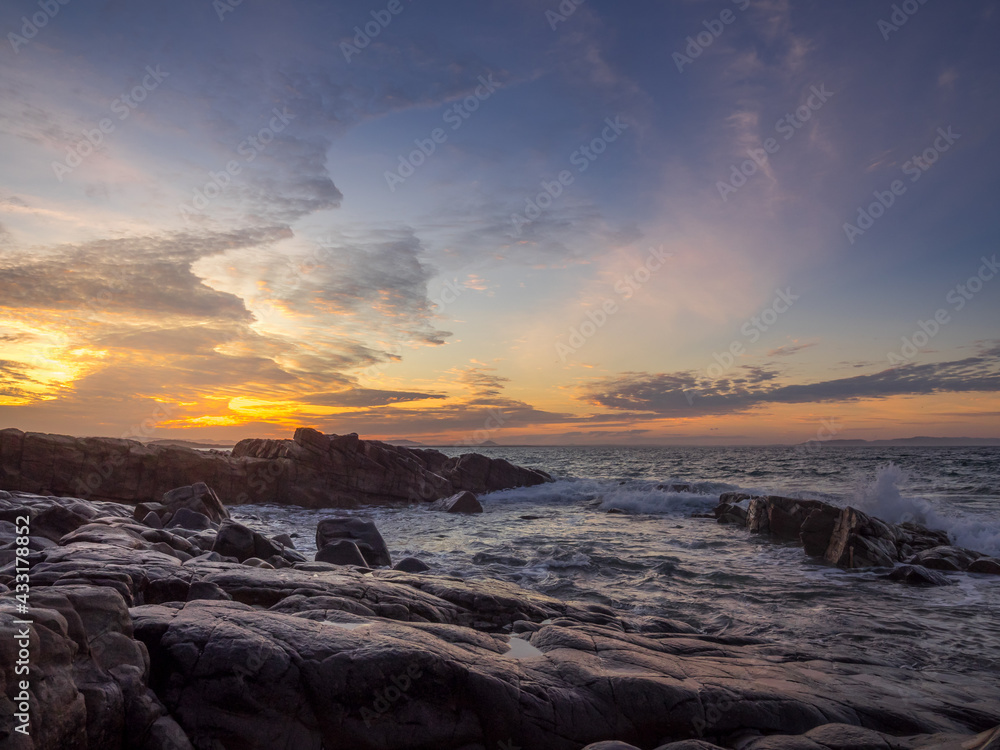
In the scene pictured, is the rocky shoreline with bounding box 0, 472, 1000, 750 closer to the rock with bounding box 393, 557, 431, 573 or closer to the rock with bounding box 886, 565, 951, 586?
the rock with bounding box 393, 557, 431, 573

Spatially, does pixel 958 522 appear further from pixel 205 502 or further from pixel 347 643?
pixel 205 502

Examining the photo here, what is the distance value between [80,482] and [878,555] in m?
34.2

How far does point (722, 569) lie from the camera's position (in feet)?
54.9

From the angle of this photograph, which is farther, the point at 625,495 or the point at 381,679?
the point at 625,495

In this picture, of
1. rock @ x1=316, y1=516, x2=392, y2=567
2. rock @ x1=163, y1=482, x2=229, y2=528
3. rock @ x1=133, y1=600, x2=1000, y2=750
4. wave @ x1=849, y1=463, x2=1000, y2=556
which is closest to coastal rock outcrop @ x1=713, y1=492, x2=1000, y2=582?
wave @ x1=849, y1=463, x2=1000, y2=556

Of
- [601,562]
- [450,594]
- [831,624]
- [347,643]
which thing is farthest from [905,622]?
[347,643]

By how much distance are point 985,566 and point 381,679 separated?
19273 mm

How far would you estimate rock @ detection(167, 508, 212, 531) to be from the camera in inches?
639

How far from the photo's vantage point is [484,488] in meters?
43.4

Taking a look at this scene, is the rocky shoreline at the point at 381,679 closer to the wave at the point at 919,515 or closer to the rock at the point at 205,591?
the rock at the point at 205,591

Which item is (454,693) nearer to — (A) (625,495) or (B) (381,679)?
(B) (381,679)

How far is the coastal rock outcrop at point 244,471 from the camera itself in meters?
25.8

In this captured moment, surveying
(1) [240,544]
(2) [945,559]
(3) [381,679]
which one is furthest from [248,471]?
(2) [945,559]

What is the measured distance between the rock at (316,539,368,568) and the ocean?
2.75 metres
